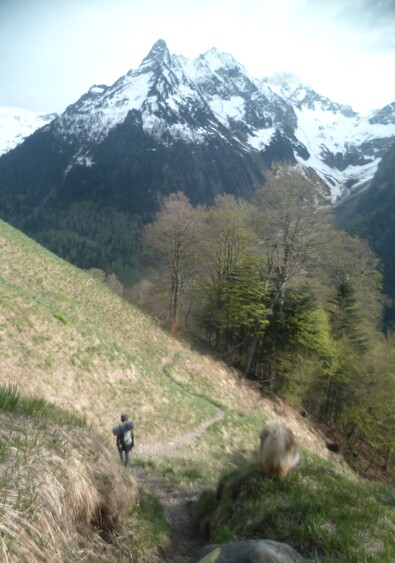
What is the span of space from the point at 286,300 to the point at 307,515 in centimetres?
2494

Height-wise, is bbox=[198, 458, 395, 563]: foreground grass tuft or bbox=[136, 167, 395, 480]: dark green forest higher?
bbox=[136, 167, 395, 480]: dark green forest

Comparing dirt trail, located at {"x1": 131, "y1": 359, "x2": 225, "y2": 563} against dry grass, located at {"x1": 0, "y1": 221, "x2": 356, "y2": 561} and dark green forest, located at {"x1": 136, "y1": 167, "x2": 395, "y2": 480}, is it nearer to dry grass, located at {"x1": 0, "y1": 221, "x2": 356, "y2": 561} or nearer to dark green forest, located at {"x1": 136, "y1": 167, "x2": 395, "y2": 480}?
dry grass, located at {"x1": 0, "y1": 221, "x2": 356, "y2": 561}

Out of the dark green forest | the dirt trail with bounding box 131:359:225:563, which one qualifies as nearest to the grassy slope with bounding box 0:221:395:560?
the dirt trail with bounding box 131:359:225:563

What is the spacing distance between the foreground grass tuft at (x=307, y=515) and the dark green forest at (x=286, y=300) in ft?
66.3

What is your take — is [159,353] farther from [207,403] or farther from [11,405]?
[11,405]

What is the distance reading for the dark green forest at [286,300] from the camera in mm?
26266

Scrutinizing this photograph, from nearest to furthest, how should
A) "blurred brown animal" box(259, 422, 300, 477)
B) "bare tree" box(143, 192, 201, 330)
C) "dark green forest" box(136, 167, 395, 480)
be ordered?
"blurred brown animal" box(259, 422, 300, 477) < "dark green forest" box(136, 167, 395, 480) < "bare tree" box(143, 192, 201, 330)

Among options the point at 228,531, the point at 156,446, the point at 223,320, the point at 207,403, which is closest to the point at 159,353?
the point at 207,403

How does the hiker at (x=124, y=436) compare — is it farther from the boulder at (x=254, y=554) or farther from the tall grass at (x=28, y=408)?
the boulder at (x=254, y=554)

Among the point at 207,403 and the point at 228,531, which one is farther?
the point at 207,403

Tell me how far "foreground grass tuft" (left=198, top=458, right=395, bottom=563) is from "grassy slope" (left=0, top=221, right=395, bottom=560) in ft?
0.52

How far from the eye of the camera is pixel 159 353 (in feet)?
87.4

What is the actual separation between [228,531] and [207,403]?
16.9 meters

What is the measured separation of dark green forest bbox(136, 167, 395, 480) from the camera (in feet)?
86.2
